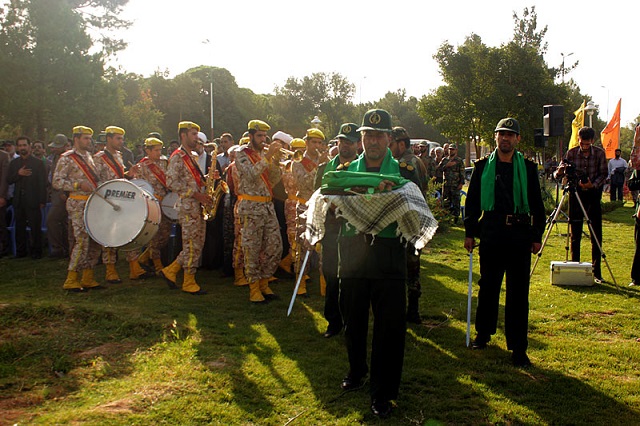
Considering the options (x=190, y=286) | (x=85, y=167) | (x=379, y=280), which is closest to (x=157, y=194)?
(x=85, y=167)

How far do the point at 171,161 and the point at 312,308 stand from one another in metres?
2.93

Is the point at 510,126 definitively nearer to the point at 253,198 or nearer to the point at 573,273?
the point at 253,198

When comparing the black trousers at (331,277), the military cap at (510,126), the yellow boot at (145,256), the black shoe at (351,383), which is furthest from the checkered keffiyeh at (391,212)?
the yellow boot at (145,256)

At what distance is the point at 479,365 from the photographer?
5496mm

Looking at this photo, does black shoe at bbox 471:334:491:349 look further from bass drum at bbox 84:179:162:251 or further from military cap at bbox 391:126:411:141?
bass drum at bbox 84:179:162:251

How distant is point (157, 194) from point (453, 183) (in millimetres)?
9721

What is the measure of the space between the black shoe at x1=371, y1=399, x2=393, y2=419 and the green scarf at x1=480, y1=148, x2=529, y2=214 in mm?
2266

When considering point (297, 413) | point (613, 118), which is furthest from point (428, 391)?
point (613, 118)

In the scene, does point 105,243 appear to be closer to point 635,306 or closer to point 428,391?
point 428,391

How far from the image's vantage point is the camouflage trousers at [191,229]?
26.7 ft

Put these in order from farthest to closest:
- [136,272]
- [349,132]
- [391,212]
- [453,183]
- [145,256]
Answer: [453,183] → [145,256] → [136,272] → [349,132] → [391,212]

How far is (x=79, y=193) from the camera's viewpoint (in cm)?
840

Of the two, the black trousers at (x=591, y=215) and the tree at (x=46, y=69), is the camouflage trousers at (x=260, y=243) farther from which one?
the tree at (x=46, y=69)

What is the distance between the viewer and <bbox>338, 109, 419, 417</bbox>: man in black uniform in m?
4.41
